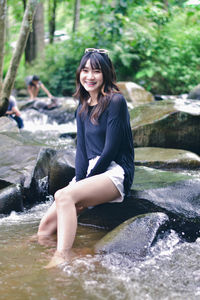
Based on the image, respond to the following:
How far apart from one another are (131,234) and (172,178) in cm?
118

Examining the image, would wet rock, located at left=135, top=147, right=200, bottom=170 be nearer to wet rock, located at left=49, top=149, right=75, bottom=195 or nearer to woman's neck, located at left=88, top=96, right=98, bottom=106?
wet rock, located at left=49, top=149, right=75, bottom=195

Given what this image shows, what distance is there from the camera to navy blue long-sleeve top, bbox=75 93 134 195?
3.71 meters

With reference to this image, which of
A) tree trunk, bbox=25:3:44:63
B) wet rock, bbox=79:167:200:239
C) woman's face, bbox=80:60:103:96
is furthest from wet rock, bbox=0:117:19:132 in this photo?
tree trunk, bbox=25:3:44:63

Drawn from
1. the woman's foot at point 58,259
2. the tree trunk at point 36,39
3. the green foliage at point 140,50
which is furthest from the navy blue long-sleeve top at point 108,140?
the tree trunk at point 36,39

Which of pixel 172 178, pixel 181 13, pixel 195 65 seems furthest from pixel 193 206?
pixel 181 13

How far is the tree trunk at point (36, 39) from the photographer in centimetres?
1894

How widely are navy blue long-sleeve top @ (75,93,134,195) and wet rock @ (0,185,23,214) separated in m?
1.04

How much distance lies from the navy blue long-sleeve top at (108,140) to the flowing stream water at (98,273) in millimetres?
713

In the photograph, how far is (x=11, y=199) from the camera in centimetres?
469

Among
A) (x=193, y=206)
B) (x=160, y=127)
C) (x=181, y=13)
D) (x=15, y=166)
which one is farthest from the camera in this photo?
(x=181, y=13)

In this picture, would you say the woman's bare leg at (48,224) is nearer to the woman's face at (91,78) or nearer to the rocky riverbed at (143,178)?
the rocky riverbed at (143,178)

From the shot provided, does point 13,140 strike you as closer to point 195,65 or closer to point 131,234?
point 131,234

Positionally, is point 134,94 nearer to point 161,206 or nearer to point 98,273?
point 161,206

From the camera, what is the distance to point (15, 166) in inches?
211
